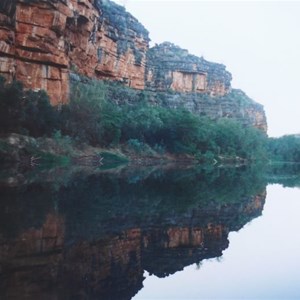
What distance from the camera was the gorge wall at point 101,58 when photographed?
119 ft

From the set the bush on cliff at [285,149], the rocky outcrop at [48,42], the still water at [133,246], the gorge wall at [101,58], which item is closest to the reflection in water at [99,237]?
the still water at [133,246]

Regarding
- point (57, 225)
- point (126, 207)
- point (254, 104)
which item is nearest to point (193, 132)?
point (126, 207)

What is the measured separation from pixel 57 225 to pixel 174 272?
3.07 metres

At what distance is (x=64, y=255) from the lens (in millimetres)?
6535

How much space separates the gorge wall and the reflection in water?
79.9ft

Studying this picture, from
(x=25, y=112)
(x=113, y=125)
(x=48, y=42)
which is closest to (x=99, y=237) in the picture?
(x=25, y=112)

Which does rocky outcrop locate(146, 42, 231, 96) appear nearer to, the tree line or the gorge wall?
the gorge wall

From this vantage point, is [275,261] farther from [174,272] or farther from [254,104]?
[254,104]

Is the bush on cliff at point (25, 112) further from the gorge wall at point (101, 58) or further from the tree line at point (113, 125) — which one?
the gorge wall at point (101, 58)

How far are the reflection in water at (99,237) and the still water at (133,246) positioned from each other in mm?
18

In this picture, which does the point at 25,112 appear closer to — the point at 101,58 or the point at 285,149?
the point at 101,58

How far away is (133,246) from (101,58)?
54565 millimetres

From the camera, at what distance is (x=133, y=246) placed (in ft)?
25.5

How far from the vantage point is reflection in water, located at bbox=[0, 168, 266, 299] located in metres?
5.45
